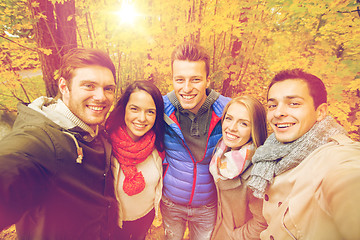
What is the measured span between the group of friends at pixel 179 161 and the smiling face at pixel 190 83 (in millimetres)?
15

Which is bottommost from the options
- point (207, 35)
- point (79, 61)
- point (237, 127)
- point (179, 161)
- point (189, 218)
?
point (189, 218)

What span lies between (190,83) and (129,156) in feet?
4.18

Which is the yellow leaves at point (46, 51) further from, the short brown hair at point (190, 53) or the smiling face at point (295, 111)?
the smiling face at point (295, 111)

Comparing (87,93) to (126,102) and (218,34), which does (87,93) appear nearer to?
(126,102)

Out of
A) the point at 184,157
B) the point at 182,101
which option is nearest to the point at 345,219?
the point at 184,157

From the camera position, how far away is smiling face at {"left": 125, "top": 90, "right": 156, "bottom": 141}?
184 centimetres

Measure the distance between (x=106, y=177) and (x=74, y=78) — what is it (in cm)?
111

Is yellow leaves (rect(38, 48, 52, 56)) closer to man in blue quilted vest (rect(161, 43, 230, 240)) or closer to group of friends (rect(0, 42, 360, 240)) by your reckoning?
group of friends (rect(0, 42, 360, 240))

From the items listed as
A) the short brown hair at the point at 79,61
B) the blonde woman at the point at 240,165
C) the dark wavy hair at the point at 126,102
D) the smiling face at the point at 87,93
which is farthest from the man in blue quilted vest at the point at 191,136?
the short brown hair at the point at 79,61

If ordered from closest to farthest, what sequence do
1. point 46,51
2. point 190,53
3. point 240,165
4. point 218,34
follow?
point 240,165, point 190,53, point 46,51, point 218,34

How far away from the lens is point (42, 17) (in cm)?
273

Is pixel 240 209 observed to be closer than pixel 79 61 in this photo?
No

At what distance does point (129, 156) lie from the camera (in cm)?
180

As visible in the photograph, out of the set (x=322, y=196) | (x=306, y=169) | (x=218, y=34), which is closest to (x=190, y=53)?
(x=306, y=169)
